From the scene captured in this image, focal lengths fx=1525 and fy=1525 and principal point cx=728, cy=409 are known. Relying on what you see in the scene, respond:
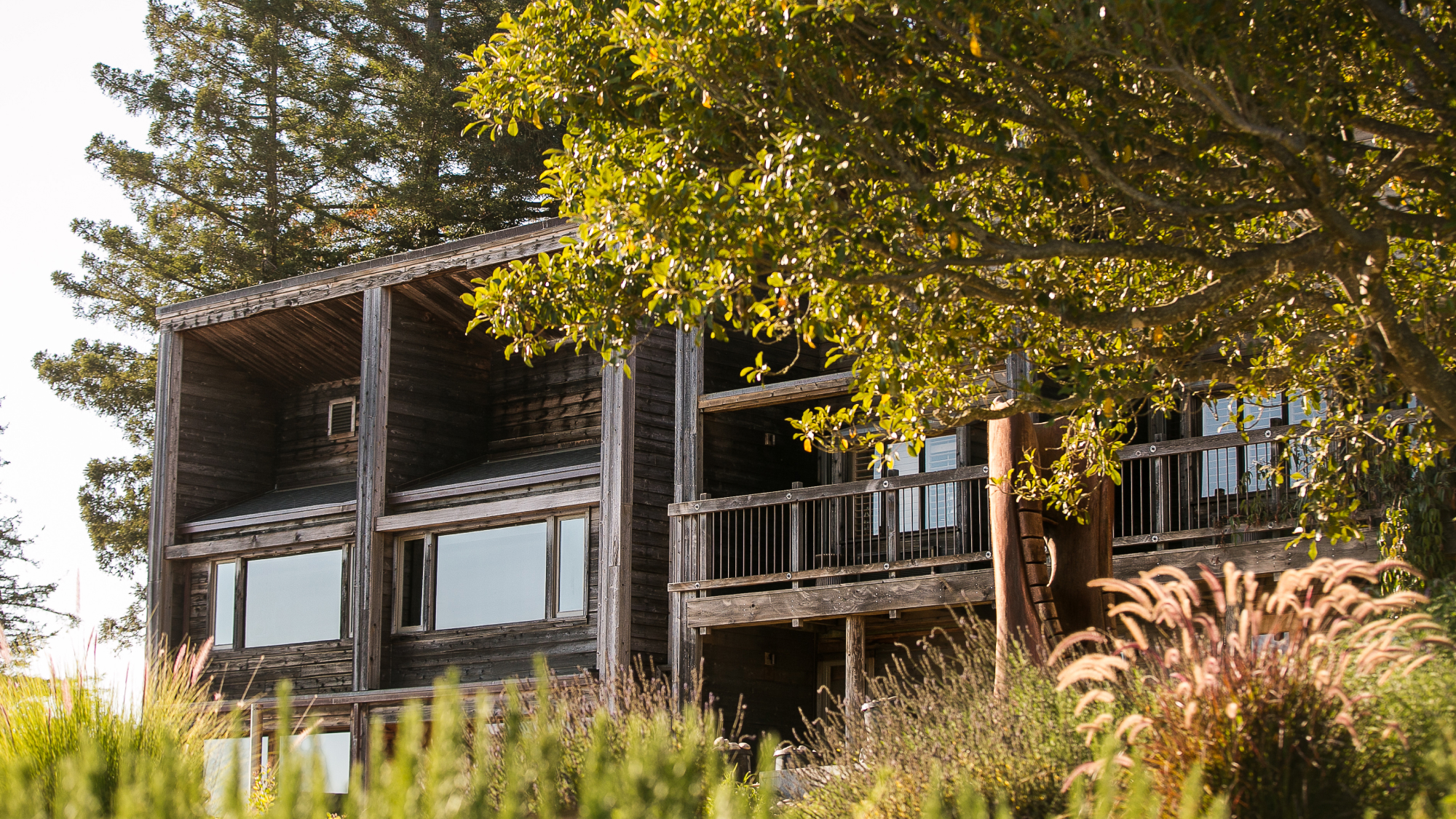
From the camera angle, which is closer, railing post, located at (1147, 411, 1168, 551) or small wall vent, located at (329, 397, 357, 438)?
railing post, located at (1147, 411, 1168, 551)

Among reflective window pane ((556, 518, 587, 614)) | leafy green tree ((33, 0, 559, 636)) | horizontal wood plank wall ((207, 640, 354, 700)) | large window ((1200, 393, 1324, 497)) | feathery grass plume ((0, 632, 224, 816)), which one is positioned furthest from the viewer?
leafy green tree ((33, 0, 559, 636))

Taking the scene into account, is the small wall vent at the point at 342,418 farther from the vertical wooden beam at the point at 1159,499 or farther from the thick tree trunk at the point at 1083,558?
the thick tree trunk at the point at 1083,558

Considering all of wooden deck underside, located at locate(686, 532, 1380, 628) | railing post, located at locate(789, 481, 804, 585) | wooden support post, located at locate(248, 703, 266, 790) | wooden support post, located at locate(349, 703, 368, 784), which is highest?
railing post, located at locate(789, 481, 804, 585)

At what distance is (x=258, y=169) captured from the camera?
30766mm

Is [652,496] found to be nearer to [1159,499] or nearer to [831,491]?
[831,491]

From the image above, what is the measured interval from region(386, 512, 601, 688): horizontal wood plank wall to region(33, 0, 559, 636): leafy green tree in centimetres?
1121

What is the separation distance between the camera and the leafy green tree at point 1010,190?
829 centimetres

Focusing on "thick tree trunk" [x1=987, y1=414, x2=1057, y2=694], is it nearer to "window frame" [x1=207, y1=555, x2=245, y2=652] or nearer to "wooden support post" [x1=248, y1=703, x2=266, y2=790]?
"wooden support post" [x1=248, y1=703, x2=266, y2=790]

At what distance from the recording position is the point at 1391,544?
11938 mm

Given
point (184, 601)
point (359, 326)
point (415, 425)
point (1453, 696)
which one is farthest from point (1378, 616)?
point (184, 601)

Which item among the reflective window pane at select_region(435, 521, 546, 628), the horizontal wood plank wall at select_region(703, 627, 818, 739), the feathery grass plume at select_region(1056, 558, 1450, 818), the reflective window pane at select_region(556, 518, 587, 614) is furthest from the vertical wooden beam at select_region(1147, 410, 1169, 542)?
the reflective window pane at select_region(435, 521, 546, 628)

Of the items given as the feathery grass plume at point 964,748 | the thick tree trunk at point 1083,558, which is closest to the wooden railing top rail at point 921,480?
the thick tree trunk at point 1083,558

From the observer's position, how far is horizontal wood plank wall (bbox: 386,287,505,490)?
20.6 meters

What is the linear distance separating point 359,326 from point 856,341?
555 inches
